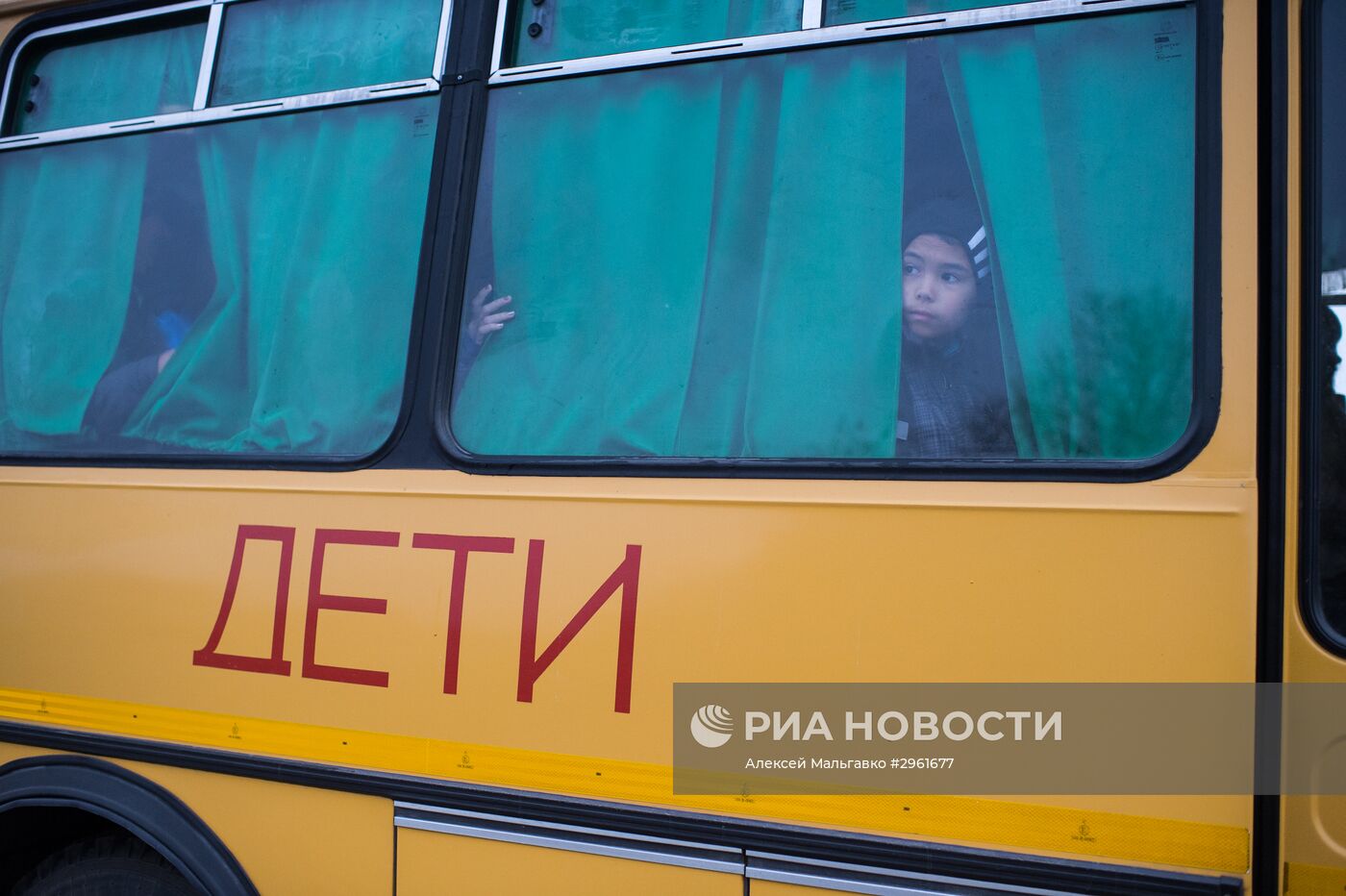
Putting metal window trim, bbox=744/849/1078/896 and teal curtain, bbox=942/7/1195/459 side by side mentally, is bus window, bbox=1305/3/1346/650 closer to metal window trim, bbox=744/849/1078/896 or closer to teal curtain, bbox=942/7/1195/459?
teal curtain, bbox=942/7/1195/459

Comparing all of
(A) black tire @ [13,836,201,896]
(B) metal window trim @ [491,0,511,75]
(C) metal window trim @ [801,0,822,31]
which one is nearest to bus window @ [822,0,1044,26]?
(C) metal window trim @ [801,0,822,31]

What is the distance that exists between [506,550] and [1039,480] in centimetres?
108

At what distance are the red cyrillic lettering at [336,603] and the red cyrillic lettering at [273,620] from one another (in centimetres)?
7

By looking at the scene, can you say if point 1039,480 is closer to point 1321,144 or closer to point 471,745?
point 1321,144

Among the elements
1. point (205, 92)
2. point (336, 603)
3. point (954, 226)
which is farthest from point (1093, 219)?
point (205, 92)

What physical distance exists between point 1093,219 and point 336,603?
1786mm

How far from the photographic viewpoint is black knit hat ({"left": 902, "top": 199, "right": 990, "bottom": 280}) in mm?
1983

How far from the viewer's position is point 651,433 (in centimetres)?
216

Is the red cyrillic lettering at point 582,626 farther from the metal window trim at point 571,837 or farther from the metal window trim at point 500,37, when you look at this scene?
the metal window trim at point 500,37

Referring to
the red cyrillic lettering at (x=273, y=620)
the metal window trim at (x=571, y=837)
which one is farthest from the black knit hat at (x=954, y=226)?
the red cyrillic lettering at (x=273, y=620)

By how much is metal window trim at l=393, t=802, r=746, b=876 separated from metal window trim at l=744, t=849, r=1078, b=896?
0.05 meters

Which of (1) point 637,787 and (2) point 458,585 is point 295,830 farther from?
(1) point 637,787

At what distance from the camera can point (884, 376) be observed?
2.01 m

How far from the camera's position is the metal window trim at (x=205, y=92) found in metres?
2.47
